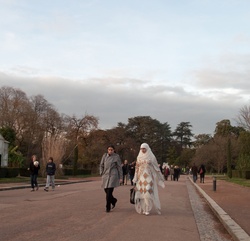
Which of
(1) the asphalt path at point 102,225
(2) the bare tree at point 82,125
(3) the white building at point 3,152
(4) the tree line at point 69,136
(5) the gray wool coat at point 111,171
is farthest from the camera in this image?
(2) the bare tree at point 82,125

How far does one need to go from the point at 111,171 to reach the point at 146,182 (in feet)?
3.43

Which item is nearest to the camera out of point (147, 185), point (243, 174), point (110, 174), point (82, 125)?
point (147, 185)

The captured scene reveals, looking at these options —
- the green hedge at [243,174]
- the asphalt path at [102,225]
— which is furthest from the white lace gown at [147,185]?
the green hedge at [243,174]

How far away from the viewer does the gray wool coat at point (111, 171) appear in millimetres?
10953

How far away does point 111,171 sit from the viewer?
36.3 ft

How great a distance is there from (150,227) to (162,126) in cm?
10878

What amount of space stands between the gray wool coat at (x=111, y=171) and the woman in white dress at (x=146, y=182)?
54 centimetres

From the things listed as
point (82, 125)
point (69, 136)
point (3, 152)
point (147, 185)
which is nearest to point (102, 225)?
point (147, 185)

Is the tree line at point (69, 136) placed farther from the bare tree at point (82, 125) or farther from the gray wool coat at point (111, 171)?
the gray wool coat at point (111, 171)

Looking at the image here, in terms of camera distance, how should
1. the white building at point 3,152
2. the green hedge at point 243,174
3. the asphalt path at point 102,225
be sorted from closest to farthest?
the asphalt path at point 102,225 → the green hedge at point 243,174 → the white building at point 3,152

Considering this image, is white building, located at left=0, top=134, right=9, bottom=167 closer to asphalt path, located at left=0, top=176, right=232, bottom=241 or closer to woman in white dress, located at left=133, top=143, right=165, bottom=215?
asphalt path, located at left=0, top=176, right=232, bottom=241

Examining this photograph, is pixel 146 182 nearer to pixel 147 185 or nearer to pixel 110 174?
pixel 147 185

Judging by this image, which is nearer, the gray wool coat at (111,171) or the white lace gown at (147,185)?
the white lace gown at (147,185)

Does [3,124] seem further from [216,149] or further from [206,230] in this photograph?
[206,230]
